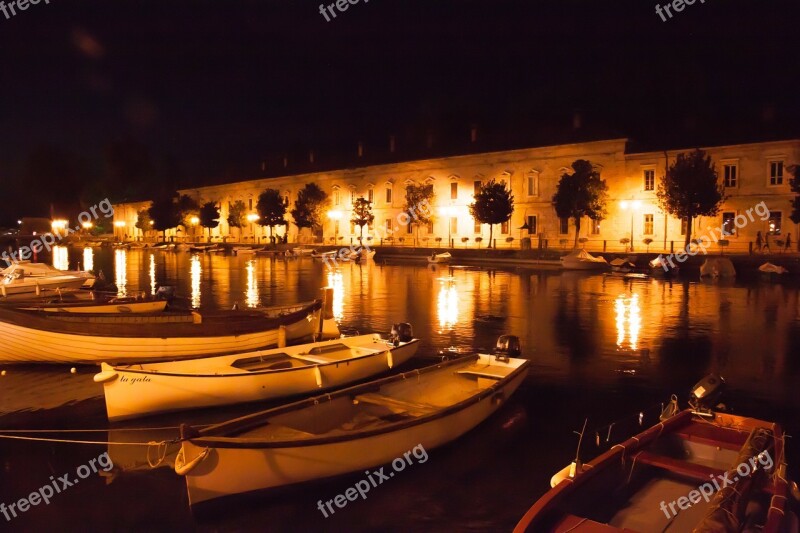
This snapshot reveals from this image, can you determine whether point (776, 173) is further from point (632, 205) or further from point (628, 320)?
point (628, 320)

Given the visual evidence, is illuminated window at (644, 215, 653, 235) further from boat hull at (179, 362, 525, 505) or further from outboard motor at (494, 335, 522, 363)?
boat hull at (179, 362, 525, 505)

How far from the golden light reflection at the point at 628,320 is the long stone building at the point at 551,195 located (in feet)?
70.9

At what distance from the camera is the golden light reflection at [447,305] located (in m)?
17.3

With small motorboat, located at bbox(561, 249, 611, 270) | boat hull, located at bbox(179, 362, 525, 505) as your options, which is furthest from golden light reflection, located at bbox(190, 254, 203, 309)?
small motorboat, located at bbox(561, 249, 611, 270)

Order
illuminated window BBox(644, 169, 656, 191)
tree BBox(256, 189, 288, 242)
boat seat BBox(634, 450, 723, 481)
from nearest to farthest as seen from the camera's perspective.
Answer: boat seat BBox(634, 450, 723, 481) → illuminated window BBox(644, 169, 656, 191) → tree BBox(256, 189, 288, 242)

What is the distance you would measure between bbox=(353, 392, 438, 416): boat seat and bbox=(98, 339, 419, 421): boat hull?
1904mm

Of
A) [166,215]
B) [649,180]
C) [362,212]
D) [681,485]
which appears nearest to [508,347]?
[681,485]

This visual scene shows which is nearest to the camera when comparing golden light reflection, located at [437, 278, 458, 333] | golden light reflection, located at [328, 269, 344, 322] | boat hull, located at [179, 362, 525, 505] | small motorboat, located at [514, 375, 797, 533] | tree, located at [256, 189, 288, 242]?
small motorboat, located at [514, 375, 797, 533]

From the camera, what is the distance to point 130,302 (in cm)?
1636

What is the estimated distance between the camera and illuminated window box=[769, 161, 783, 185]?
4097 cm

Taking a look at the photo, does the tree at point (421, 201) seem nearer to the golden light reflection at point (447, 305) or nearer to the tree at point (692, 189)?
the tree at point (692, 189)

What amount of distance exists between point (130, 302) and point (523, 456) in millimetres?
12344

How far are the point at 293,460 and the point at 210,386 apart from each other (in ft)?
11.0

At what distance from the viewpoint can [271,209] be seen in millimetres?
67625
